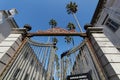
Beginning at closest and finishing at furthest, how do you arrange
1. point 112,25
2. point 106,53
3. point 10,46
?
1. point 106,53
2. point 10,46
3. point 112,25

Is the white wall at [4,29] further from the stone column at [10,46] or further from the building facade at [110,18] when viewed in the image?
the building facade at [110,18]

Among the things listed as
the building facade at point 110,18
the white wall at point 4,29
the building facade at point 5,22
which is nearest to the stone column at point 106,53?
the building facade at point 110,18

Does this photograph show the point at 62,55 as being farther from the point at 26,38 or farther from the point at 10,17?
the point at 10,17

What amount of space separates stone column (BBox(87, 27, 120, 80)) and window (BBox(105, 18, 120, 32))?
7431 millimetres

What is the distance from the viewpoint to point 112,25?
12.1m

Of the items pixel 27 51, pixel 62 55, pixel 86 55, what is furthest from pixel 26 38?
pixel 86 55

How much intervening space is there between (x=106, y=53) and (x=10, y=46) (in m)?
3.29

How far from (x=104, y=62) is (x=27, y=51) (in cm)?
311

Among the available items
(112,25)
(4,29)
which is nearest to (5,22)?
(4,29)

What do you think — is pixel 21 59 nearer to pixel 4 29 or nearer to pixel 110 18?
pixel 4 29

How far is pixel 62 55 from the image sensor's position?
5.32 meters

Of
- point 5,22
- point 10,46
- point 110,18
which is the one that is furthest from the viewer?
point 110,18

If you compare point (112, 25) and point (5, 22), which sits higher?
point (112, 25)

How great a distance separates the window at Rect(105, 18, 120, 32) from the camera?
11.4m
